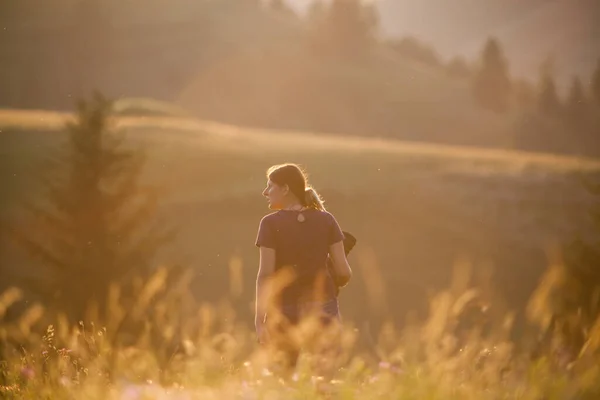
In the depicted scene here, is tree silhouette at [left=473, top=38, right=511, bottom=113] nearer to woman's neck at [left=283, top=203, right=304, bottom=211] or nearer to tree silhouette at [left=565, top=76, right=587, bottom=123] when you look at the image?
tree silhouette at [left=565, top=76, right=587, bottom=123]

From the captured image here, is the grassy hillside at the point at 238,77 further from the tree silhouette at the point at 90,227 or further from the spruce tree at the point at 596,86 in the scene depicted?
the tree silhouette at the point at 90,227

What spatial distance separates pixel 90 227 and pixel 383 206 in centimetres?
1655

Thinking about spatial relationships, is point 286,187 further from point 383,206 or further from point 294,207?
point 383,206

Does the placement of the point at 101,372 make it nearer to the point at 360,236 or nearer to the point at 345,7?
the point at 360,236

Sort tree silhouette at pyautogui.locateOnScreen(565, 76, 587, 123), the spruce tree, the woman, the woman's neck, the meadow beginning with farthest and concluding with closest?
the spruce tree
tree silhouette at pyautogui.locateOnScreen(565, 76, 587, 123)
the meadow
the woman's neck
the woman

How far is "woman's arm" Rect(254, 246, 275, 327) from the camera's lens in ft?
15.6

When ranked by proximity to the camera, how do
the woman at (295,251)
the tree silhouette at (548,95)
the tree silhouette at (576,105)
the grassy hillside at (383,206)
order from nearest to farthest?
the woman at (295,251)
the grassy hillside at (383,206)
the tree silhouette at (576,105)
the tree silhouette at (548,95)

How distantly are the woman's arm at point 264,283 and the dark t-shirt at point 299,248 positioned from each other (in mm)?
54

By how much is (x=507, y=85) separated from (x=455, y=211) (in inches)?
2393

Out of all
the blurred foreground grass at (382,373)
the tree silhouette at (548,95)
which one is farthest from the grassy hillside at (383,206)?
the tree silhouette at (548,95)

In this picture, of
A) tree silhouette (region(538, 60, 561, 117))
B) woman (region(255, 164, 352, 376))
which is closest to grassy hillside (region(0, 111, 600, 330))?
woman (region(255, 164, 352, 376))

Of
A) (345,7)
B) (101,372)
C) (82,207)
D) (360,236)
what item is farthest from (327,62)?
(101,372)

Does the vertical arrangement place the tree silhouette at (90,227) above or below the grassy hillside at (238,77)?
below

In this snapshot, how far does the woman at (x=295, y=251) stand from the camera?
4879 millimetres
